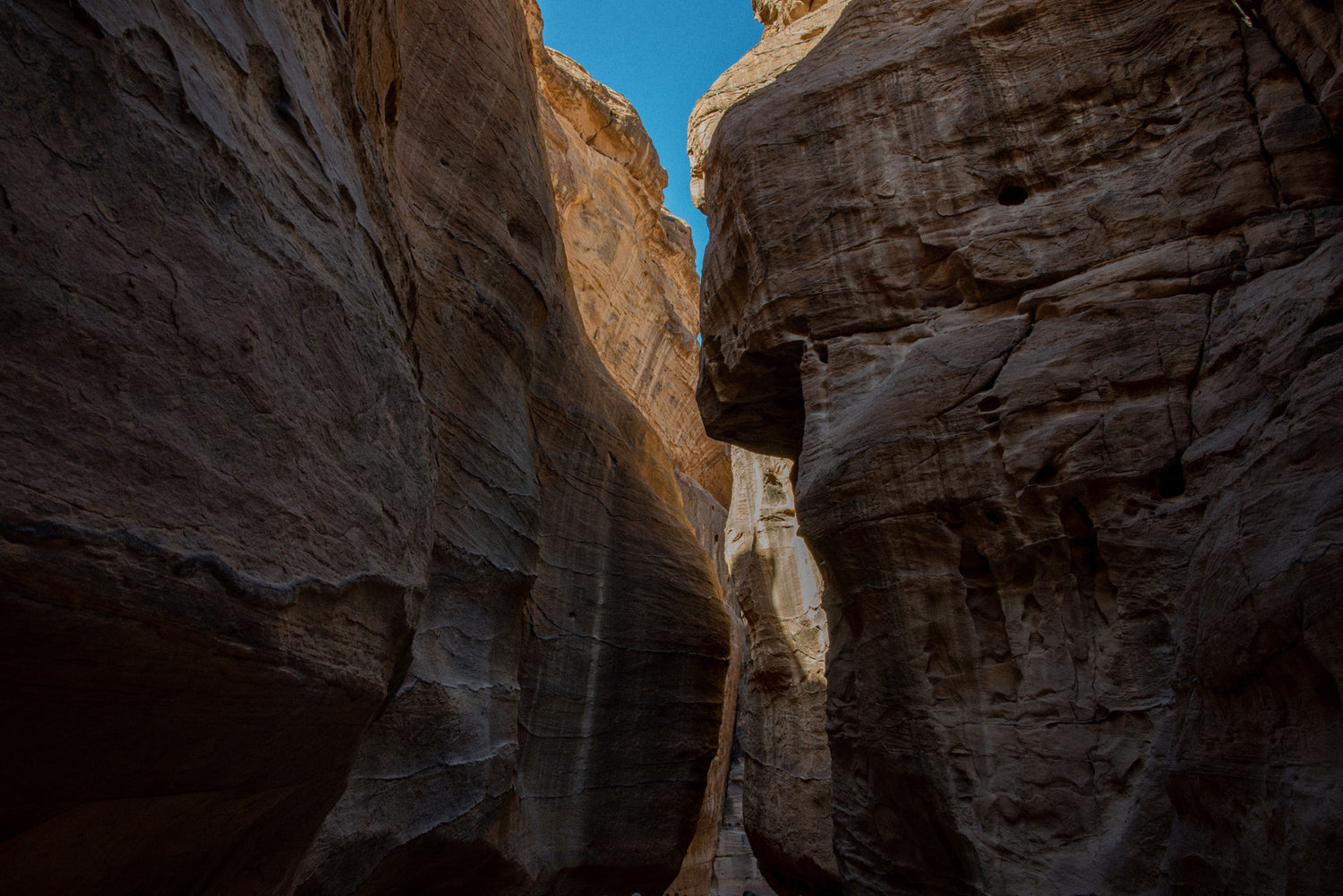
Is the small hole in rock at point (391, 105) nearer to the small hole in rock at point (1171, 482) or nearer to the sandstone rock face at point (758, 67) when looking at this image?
the small hole in rock at point (1171, 482)

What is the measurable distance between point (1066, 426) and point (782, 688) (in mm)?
8139

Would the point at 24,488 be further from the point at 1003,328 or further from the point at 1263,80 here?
the point at 1263,80

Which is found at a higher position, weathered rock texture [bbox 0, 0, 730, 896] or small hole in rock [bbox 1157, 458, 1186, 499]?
small hole in rock [bbox 1157, 458, 1186, 499]

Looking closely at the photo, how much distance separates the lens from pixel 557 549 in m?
8.09

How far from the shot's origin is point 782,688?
12664 mm

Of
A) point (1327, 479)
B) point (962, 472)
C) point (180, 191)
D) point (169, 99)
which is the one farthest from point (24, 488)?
point (962, 472)

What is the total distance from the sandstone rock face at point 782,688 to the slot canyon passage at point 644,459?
0.55ft

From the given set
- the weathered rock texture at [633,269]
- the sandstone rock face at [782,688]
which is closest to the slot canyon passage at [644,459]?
the sandstone rock face at [782,688]

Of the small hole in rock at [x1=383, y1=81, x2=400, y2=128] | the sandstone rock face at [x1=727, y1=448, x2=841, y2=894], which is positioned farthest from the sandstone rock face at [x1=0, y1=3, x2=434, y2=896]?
the sandstone rock face at [x1=727, y1=448, x2=841, y2=894]

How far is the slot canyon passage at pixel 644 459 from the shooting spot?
2.23 m

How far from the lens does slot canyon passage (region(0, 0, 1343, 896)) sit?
7.33 feet

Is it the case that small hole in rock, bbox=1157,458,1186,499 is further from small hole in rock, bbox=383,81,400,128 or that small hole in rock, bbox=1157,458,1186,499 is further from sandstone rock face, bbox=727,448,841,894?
sandstone rock face, bbox=727,448,841,894

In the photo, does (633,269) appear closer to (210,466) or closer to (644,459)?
(644,459)

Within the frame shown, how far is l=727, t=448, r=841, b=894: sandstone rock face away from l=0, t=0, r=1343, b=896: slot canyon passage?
0.17 m
